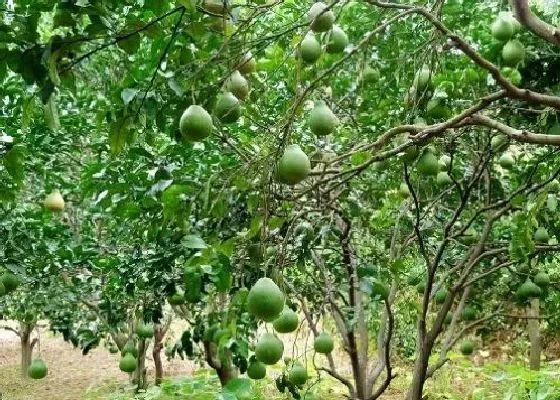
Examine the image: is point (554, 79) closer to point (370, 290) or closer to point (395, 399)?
point (370, 290)

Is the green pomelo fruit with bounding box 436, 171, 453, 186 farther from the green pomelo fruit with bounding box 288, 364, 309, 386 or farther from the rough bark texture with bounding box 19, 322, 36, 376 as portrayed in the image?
the rough bark texture with bounding box 19, 322, 36, 376

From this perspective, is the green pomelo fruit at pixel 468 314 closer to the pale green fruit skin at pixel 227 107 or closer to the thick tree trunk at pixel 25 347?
the pale green fruit skin at pixel 227 107

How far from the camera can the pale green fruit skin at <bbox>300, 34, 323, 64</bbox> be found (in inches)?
64.4

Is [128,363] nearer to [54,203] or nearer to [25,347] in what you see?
[54,203]

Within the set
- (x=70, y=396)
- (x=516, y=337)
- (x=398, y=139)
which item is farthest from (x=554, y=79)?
(x=70, y=396)

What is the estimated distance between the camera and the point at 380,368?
13.8ft

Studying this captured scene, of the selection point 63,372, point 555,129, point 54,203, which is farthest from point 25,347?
point 555,129

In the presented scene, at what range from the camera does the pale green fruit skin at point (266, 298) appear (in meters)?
1.36

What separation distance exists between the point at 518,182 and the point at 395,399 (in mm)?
4225

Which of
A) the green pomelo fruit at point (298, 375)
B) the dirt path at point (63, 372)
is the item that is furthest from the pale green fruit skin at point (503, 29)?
the dirt path at point (63, 372)

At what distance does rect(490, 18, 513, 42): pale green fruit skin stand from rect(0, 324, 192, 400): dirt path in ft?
21.7

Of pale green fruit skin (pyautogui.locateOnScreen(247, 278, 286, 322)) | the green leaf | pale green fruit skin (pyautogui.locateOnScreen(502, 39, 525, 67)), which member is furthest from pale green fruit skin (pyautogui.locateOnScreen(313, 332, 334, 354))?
pale green fruit skin (pyautogui.locateOnScreen(247, 278, 286, 322))

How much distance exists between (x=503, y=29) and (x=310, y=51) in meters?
0.96

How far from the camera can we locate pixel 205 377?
5.46 metres
